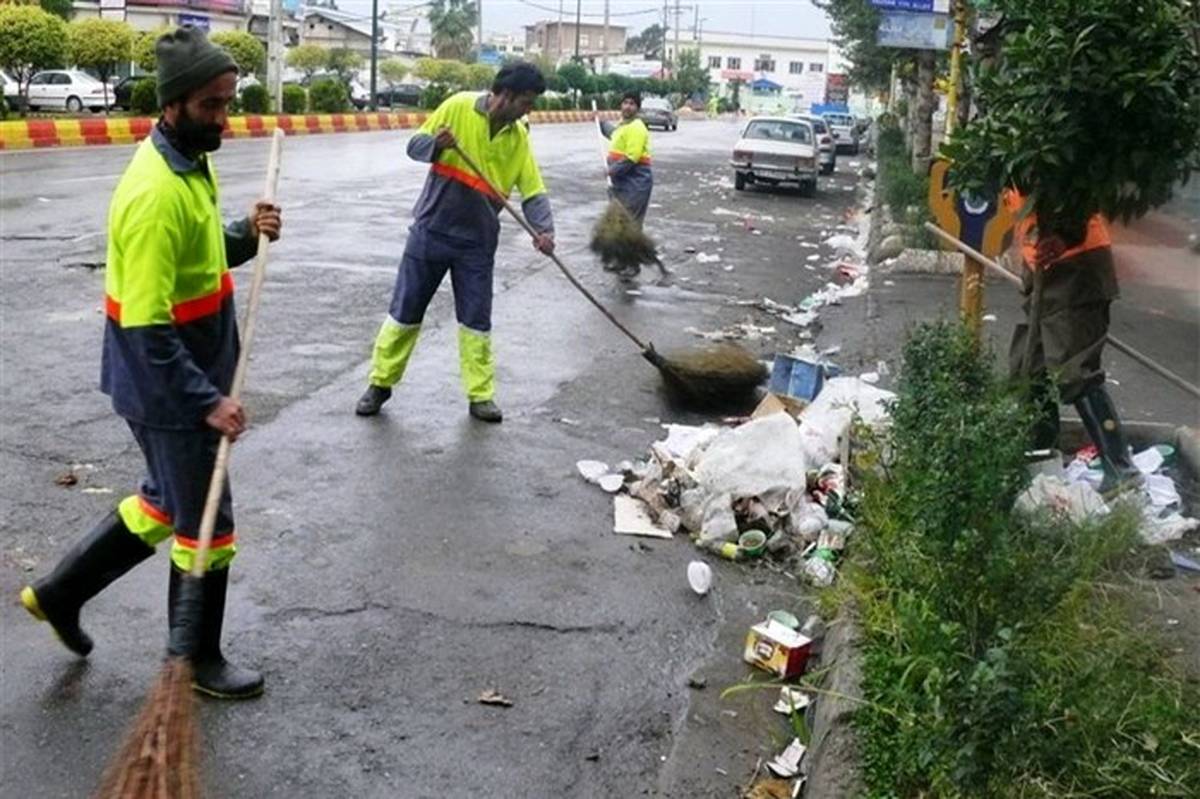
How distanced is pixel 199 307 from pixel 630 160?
9.81 m

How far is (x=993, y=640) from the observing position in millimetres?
3383

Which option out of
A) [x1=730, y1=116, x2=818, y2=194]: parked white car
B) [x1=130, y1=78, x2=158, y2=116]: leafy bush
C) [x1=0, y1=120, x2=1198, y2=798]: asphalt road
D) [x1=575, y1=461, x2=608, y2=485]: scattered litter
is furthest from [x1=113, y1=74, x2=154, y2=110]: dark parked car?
[x1=575, y1=461, x2=608, y2=485]: scattered litter

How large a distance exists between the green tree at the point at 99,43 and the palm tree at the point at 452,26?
213 feet

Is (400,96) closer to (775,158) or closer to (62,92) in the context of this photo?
(62,92)

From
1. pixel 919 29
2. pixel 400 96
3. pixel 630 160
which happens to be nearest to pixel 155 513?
pixel 630 160

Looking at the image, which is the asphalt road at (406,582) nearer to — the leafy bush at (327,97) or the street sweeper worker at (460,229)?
the street sweeper worker at (460,229)

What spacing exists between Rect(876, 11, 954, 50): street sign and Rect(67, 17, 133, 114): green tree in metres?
27.0

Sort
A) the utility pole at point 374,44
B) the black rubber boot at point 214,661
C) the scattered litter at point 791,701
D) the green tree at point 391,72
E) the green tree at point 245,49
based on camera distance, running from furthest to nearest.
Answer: the green tree at point 391,72, the utility pole at point 374,44, the green tree at point 245,49, the scattered litter at point 791,701, the black rubber boot at point 214,661

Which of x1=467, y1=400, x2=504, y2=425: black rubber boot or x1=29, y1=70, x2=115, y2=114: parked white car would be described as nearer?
x1=467, y1=400, x2=504, y2=425: black rubber boot

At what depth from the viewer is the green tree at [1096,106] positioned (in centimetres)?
430

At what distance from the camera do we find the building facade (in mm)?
129500

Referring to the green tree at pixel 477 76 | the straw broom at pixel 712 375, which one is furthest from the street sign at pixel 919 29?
the green tree at pixel 477 76

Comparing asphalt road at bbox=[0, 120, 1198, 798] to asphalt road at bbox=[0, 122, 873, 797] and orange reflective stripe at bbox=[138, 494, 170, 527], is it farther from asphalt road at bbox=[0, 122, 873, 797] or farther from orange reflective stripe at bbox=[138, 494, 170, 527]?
orange reflective stripe at bbox=[138, 494, 170, 527]

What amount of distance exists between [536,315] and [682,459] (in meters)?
4.52
